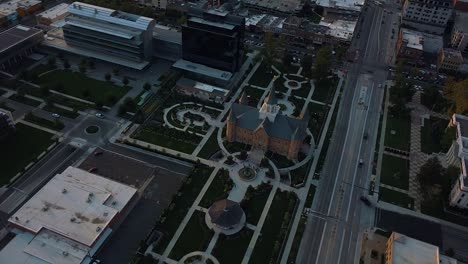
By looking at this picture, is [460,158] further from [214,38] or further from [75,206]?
[75,206]

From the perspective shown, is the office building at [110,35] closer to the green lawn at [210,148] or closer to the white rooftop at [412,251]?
the green lawn at [210,148]

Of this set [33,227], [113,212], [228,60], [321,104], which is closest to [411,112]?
[321,104]

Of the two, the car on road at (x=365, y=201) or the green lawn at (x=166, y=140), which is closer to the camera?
the car on road at (x=365, y=201)

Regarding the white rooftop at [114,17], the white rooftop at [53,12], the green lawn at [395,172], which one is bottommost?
the green lawn at [395,172]

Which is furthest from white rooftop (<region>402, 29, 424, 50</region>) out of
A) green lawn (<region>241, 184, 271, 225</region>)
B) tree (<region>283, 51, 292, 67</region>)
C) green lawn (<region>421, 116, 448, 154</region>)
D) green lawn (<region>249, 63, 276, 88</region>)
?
green lawn (<region>241, 184, 271, 225</region>)

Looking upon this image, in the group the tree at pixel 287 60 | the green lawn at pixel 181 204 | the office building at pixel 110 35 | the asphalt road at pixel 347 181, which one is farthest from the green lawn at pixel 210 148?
the tree at pixel 287 60

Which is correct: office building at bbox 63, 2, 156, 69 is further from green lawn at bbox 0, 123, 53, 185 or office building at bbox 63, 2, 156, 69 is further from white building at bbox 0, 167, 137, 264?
white building at bbox 0, 167, 137, 264

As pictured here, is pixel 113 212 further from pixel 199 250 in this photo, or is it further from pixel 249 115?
pixel 249 115
